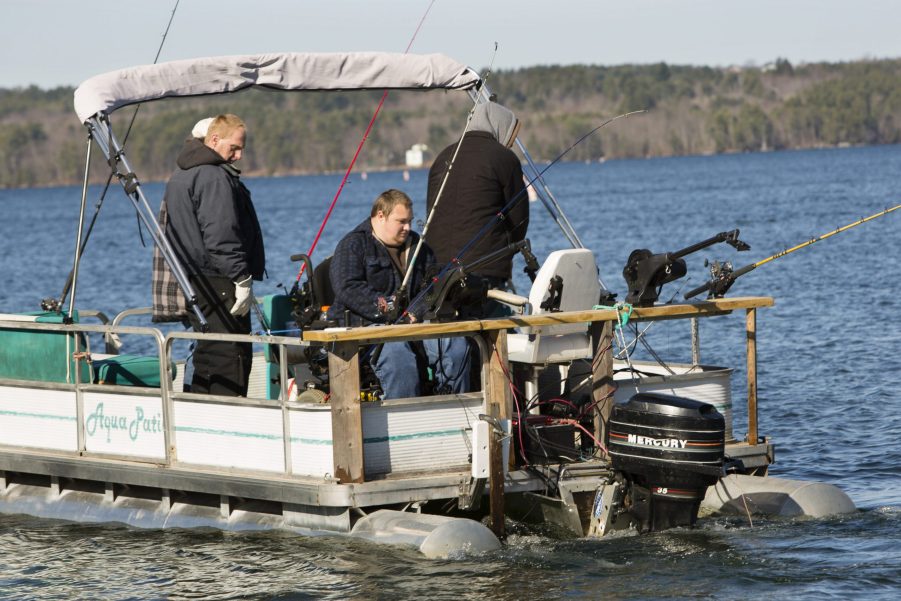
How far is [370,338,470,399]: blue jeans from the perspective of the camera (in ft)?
26.2

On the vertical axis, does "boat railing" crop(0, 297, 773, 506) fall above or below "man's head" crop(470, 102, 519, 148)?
below

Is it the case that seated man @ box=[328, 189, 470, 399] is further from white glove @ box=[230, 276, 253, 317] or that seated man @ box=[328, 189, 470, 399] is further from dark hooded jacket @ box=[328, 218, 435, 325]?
white glove @ box=[230, 276, 253, 317]

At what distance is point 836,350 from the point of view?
690 inches

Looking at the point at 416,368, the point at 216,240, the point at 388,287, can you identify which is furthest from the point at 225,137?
the point at 416,368

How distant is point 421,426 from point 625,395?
1362 millimetres

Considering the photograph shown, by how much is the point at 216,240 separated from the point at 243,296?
42 cm

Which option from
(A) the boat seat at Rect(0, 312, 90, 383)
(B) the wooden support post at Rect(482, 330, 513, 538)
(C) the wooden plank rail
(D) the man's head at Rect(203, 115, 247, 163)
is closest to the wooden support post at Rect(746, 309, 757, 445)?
(C) the wooden plank rail

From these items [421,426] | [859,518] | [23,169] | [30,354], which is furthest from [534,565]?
[23,169]

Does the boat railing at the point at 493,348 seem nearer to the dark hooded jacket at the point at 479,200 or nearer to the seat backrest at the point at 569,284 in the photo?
the seat backrest at the point at 569,284

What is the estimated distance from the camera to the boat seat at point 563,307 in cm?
835

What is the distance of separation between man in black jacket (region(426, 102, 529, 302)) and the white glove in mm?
1238

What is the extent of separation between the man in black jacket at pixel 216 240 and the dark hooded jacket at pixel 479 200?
49.0 inches

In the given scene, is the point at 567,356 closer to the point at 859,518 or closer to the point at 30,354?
the point at 859,518

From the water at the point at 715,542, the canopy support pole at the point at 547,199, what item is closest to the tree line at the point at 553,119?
the water at the point at 715,542
